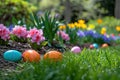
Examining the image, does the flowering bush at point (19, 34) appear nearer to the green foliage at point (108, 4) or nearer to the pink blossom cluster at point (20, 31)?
the pink blossom cluster at point (20, 31)

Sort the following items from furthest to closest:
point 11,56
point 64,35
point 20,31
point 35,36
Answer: point 64,35 → point 20,31 → point 35,36 → point 11,56

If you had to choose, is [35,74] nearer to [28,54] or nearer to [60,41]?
[28,54]

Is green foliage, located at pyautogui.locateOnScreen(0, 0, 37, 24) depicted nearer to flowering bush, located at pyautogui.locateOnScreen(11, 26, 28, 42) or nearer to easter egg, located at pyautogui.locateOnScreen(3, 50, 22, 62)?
flowering bush, located at pyautogui.locateOnScreen(11, 26, 28, 42)

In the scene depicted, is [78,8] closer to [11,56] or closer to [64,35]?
[64,35]

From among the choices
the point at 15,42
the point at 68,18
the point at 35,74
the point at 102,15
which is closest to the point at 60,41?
the point at 15,42

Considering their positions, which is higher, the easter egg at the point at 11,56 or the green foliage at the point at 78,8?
the easter egg at the point at 11,56

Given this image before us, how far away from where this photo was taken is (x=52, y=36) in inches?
284

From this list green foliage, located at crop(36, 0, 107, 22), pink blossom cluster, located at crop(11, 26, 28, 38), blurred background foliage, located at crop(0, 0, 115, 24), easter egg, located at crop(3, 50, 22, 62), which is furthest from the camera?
green foliage, located at crop(36, 0, 107, 22)

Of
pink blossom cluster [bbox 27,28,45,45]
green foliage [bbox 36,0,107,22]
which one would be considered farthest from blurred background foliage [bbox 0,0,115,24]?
pink blossom cluster [bbox 27,28,45,45]

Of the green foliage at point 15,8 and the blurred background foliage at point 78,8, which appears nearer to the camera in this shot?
the green foliage at point 15,8

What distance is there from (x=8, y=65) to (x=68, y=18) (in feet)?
70.9

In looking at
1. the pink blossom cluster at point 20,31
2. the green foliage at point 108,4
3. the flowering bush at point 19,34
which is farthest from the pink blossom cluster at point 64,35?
the green foliage at point 108,4

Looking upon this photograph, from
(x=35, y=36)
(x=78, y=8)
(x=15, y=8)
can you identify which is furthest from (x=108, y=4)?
(x=35, y=36)

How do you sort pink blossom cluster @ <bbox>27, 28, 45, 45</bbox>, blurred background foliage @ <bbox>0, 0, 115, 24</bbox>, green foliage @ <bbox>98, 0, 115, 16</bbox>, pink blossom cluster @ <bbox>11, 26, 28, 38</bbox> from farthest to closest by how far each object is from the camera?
green foliage @ <bbox>98, 0, 115, 16</bbox> < blurred background foliage @ <bbox>0, 0, 115, 24</bbox> < pink blossom cluster @ <bbox>11, 26, 28, 38</bbox> < pink blossom cluster @ <bbox>27, 28, 45, 45</bbox>
